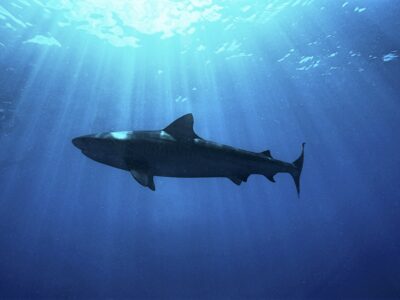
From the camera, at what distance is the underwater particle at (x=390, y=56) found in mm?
25578

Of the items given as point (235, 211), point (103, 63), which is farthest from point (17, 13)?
point (235, 211)

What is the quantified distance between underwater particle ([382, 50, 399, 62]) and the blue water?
0.08 metres

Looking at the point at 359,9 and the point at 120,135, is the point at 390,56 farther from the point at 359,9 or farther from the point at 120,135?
the point at 120,135

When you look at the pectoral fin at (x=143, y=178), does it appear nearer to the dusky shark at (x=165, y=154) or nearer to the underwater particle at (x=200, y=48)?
the dusky shark at (x=165, y=154)

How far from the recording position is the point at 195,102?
98.4ft

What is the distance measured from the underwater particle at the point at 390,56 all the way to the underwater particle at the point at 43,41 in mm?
23971

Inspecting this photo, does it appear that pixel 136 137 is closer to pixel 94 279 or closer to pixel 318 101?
pixel 318 101

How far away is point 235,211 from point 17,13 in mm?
146541

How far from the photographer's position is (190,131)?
21.1 feet

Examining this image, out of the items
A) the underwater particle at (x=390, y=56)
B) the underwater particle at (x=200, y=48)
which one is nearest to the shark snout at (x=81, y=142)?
the underwater particle at (x=200, y=48)

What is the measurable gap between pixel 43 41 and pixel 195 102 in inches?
548

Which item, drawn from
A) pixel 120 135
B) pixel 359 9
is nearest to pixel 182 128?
pixel 120 135

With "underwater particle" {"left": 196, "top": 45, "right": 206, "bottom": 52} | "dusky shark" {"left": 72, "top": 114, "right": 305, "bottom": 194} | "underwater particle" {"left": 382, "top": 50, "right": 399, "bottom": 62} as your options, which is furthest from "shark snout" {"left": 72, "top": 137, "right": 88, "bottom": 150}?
"underwater particle" {"left": 382, "top": 50, "right": 399, "bottom": 62}

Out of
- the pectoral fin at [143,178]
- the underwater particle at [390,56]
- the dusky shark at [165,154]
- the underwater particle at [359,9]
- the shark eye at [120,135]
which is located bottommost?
the pectoral fin at [143,178]
